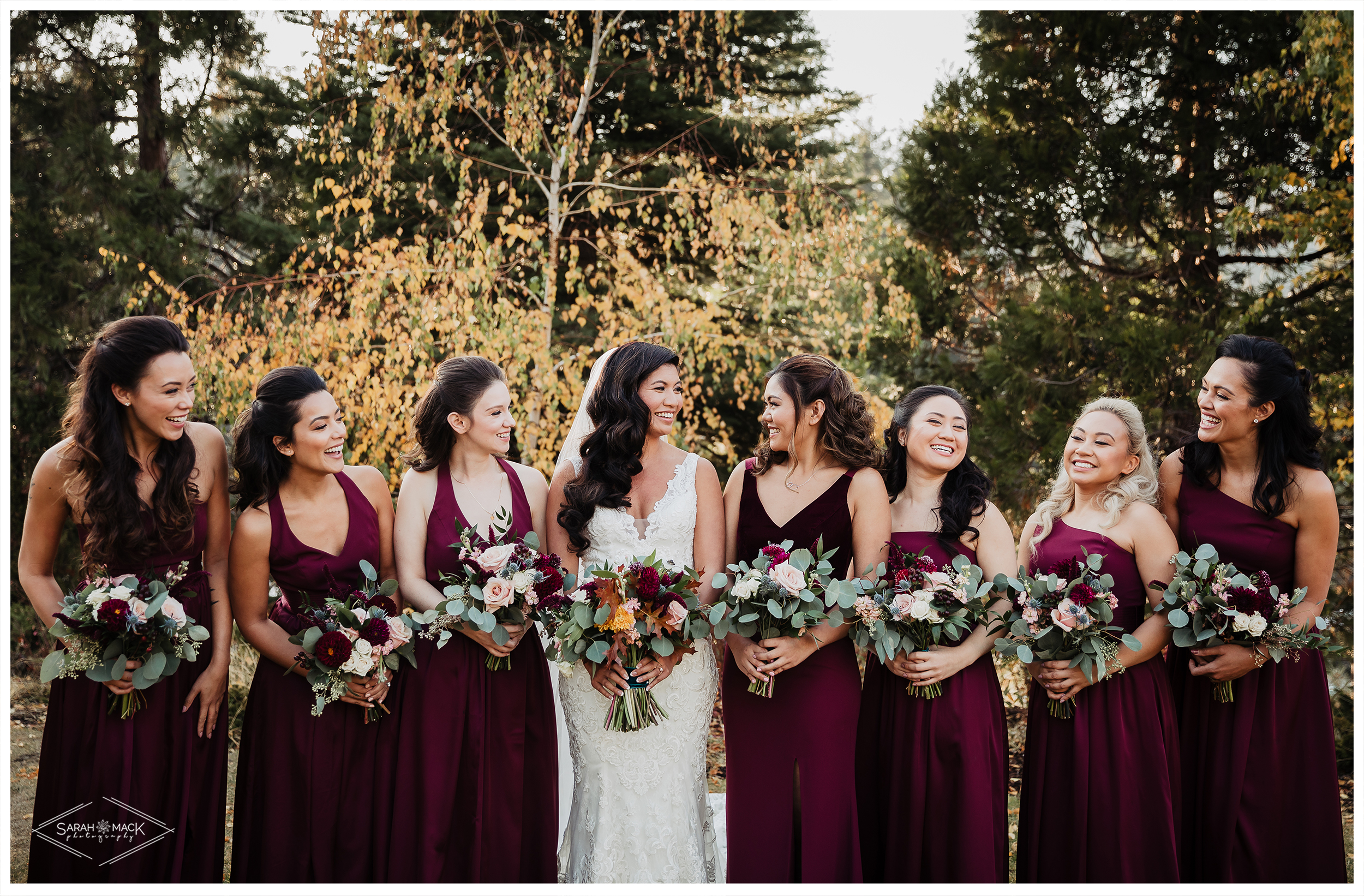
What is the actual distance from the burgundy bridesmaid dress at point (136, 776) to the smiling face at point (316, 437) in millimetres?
637

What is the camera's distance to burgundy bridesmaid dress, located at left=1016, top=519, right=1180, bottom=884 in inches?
155

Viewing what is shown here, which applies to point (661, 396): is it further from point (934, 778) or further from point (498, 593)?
point (934, 778)

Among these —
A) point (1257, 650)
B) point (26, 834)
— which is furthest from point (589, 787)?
point (26, 834)

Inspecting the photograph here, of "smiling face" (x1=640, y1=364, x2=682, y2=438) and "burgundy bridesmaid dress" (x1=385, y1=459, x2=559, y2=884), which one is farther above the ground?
"smiling face" (x1=640, y1=364, x2=682, y2=438)

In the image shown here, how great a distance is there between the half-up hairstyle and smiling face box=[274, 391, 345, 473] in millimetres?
300

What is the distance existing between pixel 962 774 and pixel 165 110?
1203cm

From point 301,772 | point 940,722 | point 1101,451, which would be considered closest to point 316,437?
point 301,772

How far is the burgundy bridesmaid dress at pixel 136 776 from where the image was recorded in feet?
12.7

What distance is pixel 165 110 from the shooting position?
1162cm

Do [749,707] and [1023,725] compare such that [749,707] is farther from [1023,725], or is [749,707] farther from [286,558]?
[1023,725]

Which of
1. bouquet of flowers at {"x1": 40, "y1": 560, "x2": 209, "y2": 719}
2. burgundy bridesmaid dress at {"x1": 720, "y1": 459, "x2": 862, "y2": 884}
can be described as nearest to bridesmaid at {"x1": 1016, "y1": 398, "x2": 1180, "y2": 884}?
burgundy bridesmaid dress at {"x1": 720, "y1": 459, "x2": 862, "y2": 884}

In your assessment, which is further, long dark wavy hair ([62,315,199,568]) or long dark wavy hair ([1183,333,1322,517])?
long dark wavy hair ([1183,333,1322,517])

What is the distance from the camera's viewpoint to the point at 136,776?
3906mm

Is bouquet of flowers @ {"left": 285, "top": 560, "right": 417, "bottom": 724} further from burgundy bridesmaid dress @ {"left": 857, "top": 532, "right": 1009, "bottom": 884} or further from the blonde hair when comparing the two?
the blonde hair
